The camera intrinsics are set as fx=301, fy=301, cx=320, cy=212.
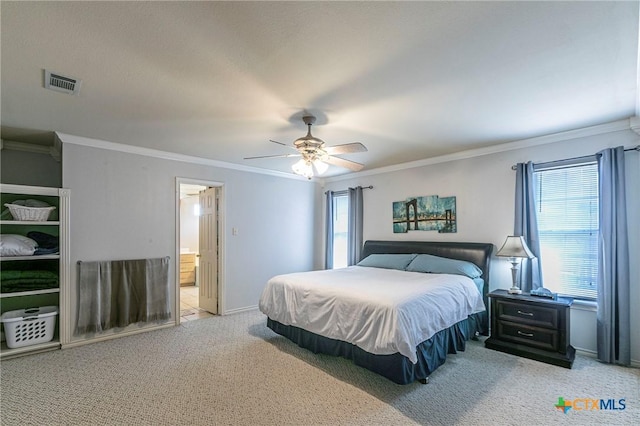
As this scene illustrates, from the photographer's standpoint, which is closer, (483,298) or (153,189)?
(483,298)

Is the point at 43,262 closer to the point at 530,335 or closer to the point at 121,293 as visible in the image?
the point at 121,293

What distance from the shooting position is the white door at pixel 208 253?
5090 mm

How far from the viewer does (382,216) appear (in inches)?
213

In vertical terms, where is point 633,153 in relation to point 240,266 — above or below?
above

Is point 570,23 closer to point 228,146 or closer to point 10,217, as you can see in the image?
point 228,146

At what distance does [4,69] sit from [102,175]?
198 centimetres

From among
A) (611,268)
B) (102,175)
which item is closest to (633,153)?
(611,268)

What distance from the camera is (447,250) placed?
4.38 meters

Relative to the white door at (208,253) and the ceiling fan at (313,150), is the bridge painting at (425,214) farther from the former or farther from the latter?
the white door at (208,253)

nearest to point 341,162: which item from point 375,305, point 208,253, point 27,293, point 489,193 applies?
point 375,305

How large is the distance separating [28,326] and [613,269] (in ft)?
20.7

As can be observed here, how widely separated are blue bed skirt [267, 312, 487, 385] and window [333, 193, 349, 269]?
2.56 metres

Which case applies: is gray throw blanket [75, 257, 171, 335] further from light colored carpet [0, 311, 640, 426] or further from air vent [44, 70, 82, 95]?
air vent [44, 70, 82, 95]

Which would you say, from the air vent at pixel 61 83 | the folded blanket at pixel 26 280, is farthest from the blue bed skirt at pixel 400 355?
the air vent at pixel 61 83
